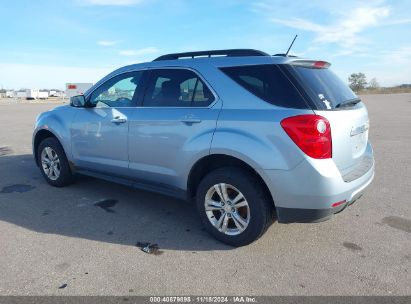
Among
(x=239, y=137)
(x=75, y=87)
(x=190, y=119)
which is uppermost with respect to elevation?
(x=190, y=119)

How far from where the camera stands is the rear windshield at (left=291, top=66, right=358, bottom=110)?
3166 mm

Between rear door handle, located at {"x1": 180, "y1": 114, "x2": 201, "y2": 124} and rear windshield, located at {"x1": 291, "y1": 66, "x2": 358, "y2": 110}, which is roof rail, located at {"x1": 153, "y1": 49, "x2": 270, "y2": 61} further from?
rear door handle, located at {"x1": 180, "y1": 114, "x2": 201, "y2": 124}

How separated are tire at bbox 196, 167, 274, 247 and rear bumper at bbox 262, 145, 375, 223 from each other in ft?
0.57

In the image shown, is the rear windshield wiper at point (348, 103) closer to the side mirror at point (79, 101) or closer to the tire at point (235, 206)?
the tire at point (235, 206)

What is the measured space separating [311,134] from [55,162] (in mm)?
4060

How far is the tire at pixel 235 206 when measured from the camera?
3348mm

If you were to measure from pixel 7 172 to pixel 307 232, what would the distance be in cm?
538

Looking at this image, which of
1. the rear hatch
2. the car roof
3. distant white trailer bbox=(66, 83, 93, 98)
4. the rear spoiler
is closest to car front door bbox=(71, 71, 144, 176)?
the car roof

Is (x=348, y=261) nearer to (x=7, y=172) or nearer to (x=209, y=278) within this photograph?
(x=209, y=278)

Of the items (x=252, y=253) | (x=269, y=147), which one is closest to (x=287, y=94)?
(x=269, y=147)

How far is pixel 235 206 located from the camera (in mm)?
3520

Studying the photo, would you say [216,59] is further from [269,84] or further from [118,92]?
[118,92]

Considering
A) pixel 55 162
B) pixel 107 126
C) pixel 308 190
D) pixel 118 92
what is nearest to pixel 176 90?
pixel 118 92

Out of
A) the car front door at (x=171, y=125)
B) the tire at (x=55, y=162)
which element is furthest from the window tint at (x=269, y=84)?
the tire at (x=55, y=162)
